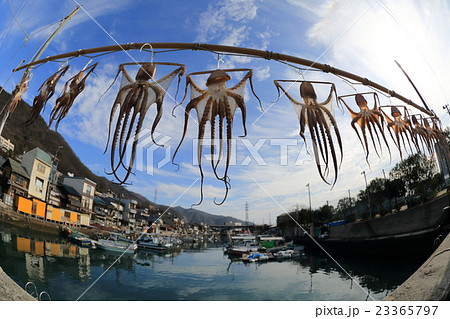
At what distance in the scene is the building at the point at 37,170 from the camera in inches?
146

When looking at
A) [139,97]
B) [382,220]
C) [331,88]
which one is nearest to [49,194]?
[139,97]

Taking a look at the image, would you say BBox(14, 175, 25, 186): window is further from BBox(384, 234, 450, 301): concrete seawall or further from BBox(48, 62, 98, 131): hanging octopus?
BBox(384, 234, 450, 301): concrete seawall

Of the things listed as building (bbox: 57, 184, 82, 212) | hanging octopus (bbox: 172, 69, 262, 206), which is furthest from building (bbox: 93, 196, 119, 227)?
hanging octopus (bbox: 172, 69, 262, 206)

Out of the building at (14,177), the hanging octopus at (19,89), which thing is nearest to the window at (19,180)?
the building at (14,177)

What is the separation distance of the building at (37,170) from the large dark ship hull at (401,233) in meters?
7.18

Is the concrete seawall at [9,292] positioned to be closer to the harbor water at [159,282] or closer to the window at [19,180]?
the window at [19,180]

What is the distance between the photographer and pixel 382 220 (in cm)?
1031

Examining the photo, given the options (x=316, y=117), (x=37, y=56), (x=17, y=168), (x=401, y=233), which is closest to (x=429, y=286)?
(x=316, y=117)

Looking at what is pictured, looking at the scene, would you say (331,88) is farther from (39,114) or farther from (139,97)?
(39,114)

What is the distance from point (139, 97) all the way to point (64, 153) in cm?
246

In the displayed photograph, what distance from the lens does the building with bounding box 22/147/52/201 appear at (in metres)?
3.71

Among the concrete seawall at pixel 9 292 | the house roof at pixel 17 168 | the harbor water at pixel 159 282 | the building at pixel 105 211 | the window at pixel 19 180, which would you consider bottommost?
the harbor water at pixel 159 282

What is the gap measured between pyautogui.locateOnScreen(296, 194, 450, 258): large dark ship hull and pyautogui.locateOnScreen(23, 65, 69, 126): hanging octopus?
5922 mm

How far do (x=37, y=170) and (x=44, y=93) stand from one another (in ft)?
10.8
